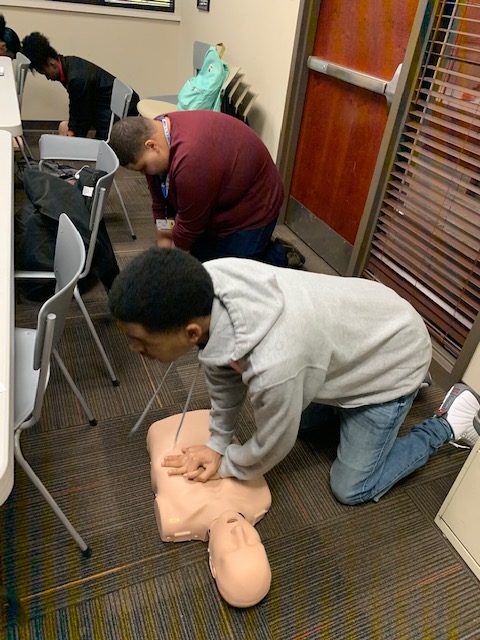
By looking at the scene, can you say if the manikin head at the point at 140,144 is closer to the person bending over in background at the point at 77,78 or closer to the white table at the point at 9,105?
the white table at the point at 9,105

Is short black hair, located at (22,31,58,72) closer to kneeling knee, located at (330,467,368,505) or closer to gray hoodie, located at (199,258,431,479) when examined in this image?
gray hoodie, located at (199,258,431,479)

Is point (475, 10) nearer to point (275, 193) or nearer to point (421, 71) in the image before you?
point (421, 71)

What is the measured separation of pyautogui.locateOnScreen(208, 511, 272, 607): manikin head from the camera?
1.20 metres

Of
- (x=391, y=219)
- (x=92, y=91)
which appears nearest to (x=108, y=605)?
(x=391, y=219)

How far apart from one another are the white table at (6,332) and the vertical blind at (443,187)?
1.61 m

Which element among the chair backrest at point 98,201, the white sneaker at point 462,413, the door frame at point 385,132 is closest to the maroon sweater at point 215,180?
the chair backrest at point 98,201

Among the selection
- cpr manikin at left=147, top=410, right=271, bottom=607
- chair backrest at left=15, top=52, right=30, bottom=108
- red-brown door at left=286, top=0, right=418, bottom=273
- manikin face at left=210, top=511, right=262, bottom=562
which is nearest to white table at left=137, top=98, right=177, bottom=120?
chair backrest at left=15, top=52, right=30, bottom=108

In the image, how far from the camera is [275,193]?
221 cm

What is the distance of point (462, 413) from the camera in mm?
1720

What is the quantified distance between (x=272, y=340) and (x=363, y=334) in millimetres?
315

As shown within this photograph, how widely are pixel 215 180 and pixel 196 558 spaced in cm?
136

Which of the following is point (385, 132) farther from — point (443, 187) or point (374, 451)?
point (374, 451)

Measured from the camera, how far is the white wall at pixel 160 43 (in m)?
3.00

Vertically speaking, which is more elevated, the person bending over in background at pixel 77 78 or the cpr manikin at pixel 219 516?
the person bending over in background at pixel 77 78
